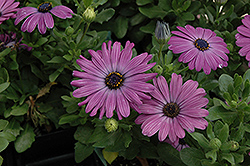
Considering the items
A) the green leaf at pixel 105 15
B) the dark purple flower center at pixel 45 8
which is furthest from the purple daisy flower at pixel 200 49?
the dark purple flower center at pixel 45 8

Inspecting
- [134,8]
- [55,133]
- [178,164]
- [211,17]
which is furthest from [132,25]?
[178,164]

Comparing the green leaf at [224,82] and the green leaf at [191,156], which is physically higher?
the green leaf at [224,82]

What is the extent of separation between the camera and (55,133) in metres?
0.91

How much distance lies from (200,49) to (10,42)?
530mm

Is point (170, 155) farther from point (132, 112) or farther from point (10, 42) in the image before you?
point (10, 42)

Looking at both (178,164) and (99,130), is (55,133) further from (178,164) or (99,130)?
(178,164)

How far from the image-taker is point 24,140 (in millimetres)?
861

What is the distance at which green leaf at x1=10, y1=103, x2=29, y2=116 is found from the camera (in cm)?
82

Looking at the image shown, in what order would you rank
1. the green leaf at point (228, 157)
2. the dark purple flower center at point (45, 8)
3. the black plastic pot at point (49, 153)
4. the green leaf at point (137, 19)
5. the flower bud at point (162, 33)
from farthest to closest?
the green leaf at point (137, 19)
the black plastic pot at point (49, 153)
the dark purple flower center at point (45, 8)
the flower bud at point (162, 33)
the green leaf at point (228, 157)

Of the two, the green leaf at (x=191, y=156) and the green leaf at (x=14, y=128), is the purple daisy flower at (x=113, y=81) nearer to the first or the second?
the green leaf at (x=191, y=156)

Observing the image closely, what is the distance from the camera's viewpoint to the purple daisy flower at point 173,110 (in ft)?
1.79

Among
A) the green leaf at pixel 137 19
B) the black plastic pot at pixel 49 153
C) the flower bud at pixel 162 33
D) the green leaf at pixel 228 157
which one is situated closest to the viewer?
the green leaf at pixel 228 157

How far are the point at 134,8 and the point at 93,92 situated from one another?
23.3 inches

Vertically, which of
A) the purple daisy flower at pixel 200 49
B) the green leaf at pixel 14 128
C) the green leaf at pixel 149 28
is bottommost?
the green leaf at pixel 14 128
